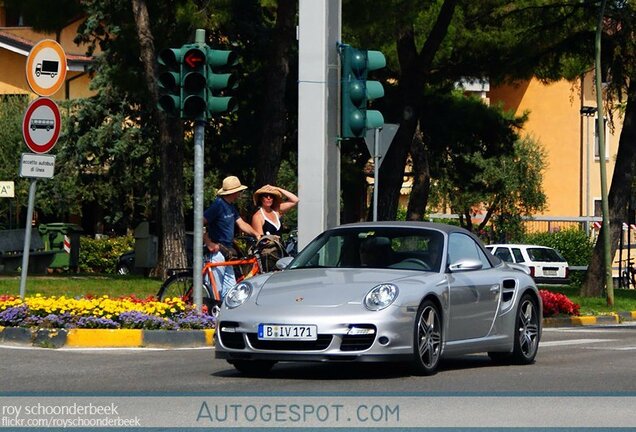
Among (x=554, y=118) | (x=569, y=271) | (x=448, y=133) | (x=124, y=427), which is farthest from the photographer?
(x=554, y=118)

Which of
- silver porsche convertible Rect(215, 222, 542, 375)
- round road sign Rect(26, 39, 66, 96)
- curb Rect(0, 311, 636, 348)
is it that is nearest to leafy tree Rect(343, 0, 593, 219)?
round road sign Rect(26, 39, 66, 96)

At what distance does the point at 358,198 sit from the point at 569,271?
550 inches

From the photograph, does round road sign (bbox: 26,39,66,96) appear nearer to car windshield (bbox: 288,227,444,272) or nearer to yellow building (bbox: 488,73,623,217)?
car windshield (bbox: 288,227,444,272)

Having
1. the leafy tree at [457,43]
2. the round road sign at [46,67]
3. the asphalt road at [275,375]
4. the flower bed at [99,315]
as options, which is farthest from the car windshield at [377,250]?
the leafy tree at [457,43]

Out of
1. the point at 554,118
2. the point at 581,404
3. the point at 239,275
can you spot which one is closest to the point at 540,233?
the point at 554,118

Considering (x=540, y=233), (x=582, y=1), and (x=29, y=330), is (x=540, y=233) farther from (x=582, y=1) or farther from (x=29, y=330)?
(x=29, y=330)

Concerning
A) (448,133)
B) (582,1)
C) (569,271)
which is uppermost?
(582,1)

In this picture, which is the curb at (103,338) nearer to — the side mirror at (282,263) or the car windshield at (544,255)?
the side mirror at (282,263)

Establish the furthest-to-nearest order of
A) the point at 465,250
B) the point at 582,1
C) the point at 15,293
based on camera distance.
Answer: the point at 582,1
the point at 15,293
the point at 465,250

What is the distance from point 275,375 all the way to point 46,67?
646 cm

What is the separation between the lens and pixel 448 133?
42.6 meters

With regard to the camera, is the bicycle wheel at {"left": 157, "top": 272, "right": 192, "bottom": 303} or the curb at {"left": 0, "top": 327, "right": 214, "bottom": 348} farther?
the bicycle wheel at {"left": 157, "top": 272, "right": 192, "bottom": 303}

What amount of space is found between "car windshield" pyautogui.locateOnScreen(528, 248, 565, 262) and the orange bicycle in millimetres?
36650

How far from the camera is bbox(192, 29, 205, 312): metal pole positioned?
16.7 m
